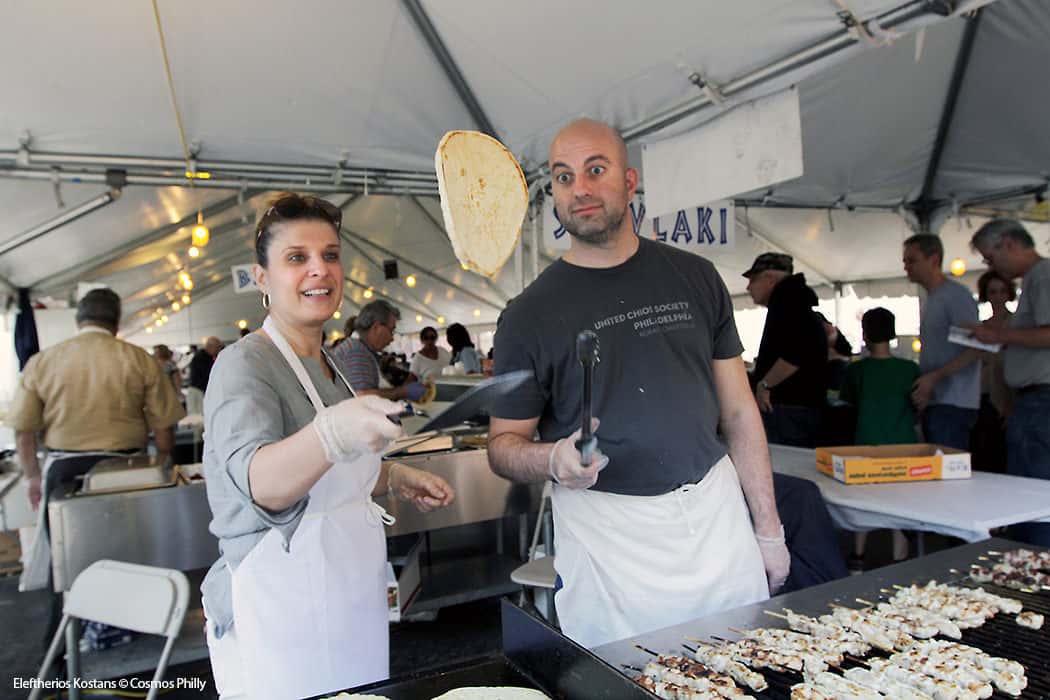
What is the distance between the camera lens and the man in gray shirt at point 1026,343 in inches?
129

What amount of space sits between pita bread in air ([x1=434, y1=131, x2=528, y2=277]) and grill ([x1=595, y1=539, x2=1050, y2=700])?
89 cm

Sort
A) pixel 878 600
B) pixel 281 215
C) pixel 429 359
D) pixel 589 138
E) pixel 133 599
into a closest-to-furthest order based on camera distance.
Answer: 1. pixel 281 215
2. pixel 589 138
3. pixel 878 600
4. pixel 133 599
5. pixel 429 359

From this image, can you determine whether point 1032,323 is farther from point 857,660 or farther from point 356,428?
point 356,428

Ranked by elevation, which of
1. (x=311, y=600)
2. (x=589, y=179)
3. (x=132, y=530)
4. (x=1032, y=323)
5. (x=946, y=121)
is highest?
(x=946, y=121)

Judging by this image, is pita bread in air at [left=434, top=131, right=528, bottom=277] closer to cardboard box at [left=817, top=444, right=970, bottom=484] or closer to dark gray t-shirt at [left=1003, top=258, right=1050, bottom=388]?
cardboard box at [left=817, top=444, right=970, bottom=484]

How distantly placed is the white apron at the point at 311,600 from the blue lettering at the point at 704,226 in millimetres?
4135

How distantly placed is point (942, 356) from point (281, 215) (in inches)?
157

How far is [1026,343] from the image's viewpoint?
3.27 meters

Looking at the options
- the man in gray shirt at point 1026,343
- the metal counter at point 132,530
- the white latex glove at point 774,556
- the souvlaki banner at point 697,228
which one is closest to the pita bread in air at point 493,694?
the white latex glove at point 774,556

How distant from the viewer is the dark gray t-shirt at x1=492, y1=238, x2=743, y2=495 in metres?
1.72

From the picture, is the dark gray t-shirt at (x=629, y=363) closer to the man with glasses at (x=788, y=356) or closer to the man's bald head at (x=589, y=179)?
the man's bald head at (x=589, y=179)

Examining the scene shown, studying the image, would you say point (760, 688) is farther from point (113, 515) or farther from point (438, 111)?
point (438, 111)

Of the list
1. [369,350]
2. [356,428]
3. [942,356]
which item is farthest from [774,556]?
[369,350]

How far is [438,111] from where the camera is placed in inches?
146
